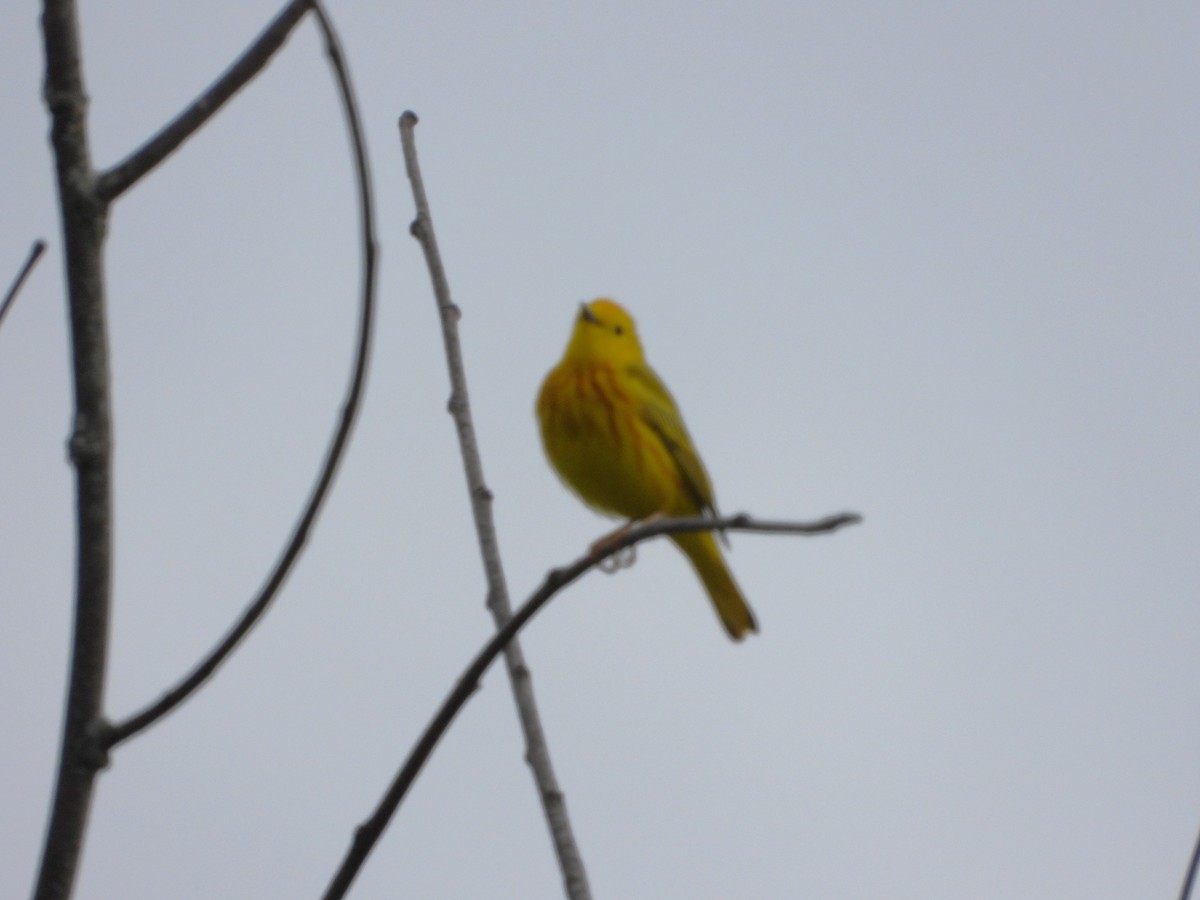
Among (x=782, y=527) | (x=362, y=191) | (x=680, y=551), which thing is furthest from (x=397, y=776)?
(x=680, y=551)

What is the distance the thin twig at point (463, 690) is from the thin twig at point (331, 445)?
25 centimetres

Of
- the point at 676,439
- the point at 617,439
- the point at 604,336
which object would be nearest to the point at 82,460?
the point at 617,439

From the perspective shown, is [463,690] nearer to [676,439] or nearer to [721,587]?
[676,439]

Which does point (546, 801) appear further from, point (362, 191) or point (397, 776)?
point (362, 191)

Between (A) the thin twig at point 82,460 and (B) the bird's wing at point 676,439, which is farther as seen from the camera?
(B) the bird's wing at point 676,439

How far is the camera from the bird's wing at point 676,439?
18.3 ft

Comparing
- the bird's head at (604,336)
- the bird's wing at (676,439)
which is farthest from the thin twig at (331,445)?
the bird's head at (604,336)

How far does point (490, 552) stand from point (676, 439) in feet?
10.1

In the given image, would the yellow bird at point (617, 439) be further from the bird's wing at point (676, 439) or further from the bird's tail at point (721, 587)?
the bird's tail at point (721, 587)

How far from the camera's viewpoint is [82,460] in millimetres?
1539

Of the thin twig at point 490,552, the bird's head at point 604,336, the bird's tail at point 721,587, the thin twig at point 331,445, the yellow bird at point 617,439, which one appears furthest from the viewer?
the bird's tail at point 721,587

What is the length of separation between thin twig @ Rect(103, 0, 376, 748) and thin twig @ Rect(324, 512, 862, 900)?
0.25 meters

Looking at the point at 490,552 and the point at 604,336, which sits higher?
the point at 604,336

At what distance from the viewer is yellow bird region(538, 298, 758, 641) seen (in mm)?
5457
